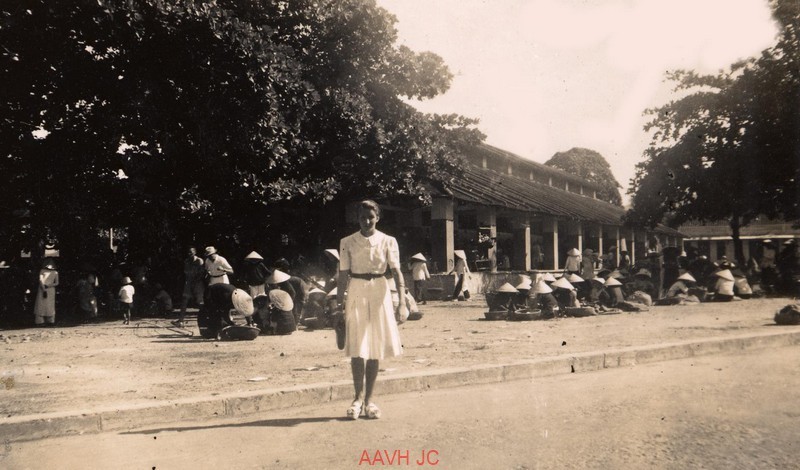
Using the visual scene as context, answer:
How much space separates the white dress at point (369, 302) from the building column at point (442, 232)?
16.4 meters

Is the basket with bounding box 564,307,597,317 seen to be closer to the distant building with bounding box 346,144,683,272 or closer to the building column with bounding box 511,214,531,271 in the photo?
the distant building with bounding box 346,144,683,272

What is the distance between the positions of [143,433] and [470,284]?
692 inches

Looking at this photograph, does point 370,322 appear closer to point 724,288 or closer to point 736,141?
point 724,288

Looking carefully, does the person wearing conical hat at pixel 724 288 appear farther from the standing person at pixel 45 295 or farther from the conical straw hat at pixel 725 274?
the standing person at pixel 45 295

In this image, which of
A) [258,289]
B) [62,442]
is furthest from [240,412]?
[258,289]

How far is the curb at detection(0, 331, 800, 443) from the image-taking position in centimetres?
498

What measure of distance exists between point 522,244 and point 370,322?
71.5ft

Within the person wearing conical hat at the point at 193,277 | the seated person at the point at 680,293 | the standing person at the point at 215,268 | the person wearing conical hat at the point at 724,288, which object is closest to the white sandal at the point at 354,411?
the standing person at the point at 215,268

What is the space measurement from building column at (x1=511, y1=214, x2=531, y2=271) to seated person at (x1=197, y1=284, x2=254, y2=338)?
56.9 ft

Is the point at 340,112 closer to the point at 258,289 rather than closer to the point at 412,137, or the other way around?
the point at 412,137

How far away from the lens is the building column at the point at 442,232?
848 inches

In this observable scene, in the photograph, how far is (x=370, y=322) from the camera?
5035mm

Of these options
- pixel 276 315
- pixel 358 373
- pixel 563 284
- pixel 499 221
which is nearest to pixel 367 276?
pixel 358 373

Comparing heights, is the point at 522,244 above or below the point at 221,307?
above
